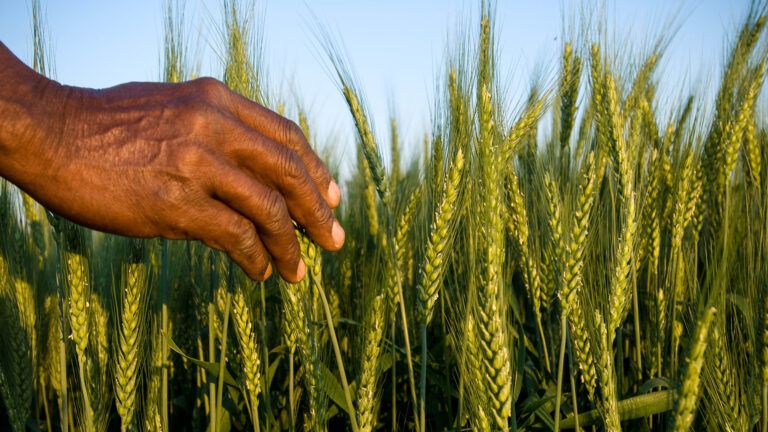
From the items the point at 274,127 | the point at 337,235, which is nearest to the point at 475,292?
the point at 337,235

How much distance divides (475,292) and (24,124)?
1.08 meters

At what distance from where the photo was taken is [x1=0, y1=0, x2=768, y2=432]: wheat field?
1743 mm

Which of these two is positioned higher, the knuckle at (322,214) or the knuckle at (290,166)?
the knuckle at (290,166)

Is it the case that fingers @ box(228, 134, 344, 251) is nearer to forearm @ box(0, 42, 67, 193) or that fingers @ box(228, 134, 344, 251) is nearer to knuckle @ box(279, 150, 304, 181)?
knuckle @ box(279, 150, 304, 181)

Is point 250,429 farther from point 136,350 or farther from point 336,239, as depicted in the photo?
point 336,239

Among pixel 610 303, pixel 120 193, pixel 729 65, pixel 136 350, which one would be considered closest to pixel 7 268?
pixel 136 350

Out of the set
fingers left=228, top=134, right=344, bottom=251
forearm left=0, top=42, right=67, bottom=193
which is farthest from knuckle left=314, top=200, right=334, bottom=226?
forearm left=0, top=42, right=67, bottom=193

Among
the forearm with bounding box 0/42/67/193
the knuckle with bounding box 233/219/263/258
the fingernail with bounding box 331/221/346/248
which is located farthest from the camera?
the fingernail with bounding box 331/221/346/248

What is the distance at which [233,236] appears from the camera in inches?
59.2

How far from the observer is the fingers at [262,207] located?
1.42m

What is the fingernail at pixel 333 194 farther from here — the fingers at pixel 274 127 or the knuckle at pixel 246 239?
the knuckle at pixel 246 239

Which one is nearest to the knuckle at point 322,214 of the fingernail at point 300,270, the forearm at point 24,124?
the fingernail at point 300,270

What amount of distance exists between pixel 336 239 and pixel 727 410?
1.08 meters

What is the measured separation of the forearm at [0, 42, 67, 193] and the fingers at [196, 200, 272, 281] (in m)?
0.34
